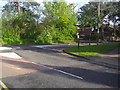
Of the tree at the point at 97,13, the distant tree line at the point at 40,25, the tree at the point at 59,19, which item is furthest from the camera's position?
the tree at the point at 97,13

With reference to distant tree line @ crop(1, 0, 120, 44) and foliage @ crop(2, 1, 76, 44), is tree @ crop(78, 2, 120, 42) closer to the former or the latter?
distant tree line @ crop(1, 0, 120, 44)

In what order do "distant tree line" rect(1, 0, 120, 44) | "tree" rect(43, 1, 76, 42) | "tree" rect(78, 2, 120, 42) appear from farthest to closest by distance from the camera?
"tree" rect(78, 2, 120, 42), "tree" rect(43, 1, 76, 42), "distant tree line" rect(1, 0, 120, 44)

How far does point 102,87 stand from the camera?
5.10 m

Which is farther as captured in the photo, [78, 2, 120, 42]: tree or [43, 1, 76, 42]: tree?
[78, 2, 120, 42]: tree

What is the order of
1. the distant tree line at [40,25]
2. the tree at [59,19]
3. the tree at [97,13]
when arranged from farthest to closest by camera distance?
the tree at [97,13], the tree at [59,19], the distant tree line at [40,25]

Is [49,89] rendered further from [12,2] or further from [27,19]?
[12,2]

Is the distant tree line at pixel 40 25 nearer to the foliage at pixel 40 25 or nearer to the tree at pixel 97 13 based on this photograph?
the foliage at pixel 40 25

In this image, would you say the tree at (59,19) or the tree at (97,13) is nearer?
the tree at (59,19)

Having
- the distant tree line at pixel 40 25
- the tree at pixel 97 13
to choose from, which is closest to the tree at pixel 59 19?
the distant tree line at pixel 40 25

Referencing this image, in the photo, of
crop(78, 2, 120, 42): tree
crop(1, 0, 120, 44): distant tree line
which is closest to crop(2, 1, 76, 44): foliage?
crop(1, 0, 120, 44): distant tree line

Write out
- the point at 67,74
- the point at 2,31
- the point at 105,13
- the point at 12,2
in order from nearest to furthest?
1. the point at 67,74
2. the point at 2,31
3. the point at 12,2
4. the point at 105,13

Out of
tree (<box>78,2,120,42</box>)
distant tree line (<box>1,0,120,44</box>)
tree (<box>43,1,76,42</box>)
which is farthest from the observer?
tree (<box>78,2,120,42</box>)

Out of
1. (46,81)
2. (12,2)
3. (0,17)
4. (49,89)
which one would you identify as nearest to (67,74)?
(46,81)

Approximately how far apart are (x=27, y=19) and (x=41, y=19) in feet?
9.56
